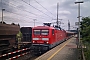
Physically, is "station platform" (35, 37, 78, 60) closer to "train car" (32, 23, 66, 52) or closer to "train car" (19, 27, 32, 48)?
"train car" (32, 23, 66, 52)

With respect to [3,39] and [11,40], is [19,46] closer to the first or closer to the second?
[11,40]

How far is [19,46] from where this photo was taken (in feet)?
59.7

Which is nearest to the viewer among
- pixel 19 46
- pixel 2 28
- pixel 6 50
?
pixel 2 28

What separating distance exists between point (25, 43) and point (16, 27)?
326 cm

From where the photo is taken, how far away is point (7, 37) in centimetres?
1481

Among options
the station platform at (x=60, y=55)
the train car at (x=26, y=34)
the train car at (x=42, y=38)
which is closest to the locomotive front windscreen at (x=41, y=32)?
the train car at (x=42, y=38)

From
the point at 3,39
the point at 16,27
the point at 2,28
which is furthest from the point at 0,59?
the point at 16,27

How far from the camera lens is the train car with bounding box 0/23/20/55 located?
13694 mm

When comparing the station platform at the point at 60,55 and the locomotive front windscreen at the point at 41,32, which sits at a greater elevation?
the locomotive front windscreen at the point at 41,32

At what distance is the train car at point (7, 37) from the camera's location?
13694mm

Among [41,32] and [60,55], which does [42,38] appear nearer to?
[41,32]

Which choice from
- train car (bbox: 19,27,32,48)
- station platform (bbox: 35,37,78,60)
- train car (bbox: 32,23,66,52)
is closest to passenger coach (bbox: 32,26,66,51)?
train car (bbox: 32,23,66,52)

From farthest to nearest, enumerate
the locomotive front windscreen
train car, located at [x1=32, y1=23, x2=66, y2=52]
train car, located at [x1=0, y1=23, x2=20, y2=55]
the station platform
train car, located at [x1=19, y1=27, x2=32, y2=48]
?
1. train car, located at [x1=19, y1=27, x2=32, y2=48]
2. the locomotive front windscreen
3. train car, located at [x1=32, y1=23, x2=66, y2=52]
4. train car, located at [x1=0, y1=23, x2=20, y2=55]
5. the station platform

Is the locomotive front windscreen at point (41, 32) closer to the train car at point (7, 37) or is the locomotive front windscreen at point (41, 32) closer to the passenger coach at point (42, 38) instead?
the passenger coach at point (42, 38)
